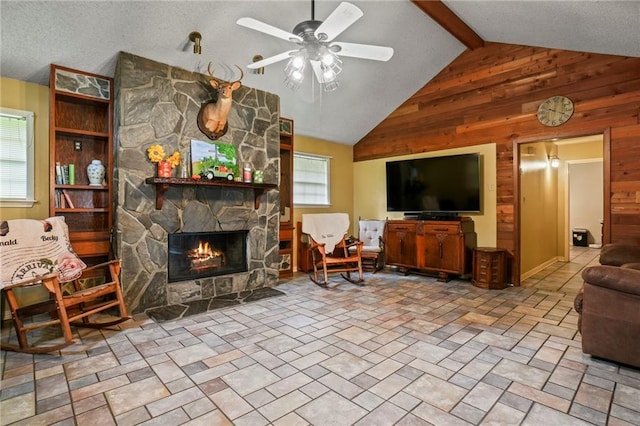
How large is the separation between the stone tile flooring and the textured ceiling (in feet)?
8.82

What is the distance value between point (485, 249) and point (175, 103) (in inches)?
173

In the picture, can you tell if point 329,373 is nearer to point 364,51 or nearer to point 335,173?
point 364,51

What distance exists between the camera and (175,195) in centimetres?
372

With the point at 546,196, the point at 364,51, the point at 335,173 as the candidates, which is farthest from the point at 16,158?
the point at 546,196

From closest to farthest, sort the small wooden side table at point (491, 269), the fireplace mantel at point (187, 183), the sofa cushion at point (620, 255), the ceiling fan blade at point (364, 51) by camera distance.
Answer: the ceiling fan blade at point (364, 51), the sofa cushion at point (620, 255), the fireplace mantel at point (187, 183), the small wooden side table at point (491, 269)

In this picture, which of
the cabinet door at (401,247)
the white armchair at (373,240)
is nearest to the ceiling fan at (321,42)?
the cabinet door at (401,247)

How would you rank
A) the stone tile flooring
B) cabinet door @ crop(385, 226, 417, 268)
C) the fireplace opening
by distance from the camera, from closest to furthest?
1. the stone tile flooring
2. the fireplace opening
3. cabinet door @ crop(385, 226, 417, 268)

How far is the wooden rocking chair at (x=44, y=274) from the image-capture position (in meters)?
2.52

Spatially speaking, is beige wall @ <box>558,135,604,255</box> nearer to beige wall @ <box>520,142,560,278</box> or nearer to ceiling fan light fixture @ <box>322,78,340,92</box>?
beige wall @ <box>520,142,560,278</box>

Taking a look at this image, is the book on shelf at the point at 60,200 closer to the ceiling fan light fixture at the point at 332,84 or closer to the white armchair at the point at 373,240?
the ceiling fan light fixture at the point at 332,84

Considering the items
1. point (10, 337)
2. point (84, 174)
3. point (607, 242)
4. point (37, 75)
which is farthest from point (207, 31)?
point (607, 242)

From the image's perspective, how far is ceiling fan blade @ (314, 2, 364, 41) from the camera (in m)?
2.21

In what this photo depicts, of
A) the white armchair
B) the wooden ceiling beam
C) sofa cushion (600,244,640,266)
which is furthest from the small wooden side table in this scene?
the wooden ceiling beam

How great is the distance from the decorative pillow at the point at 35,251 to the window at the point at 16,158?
510 millimetres
